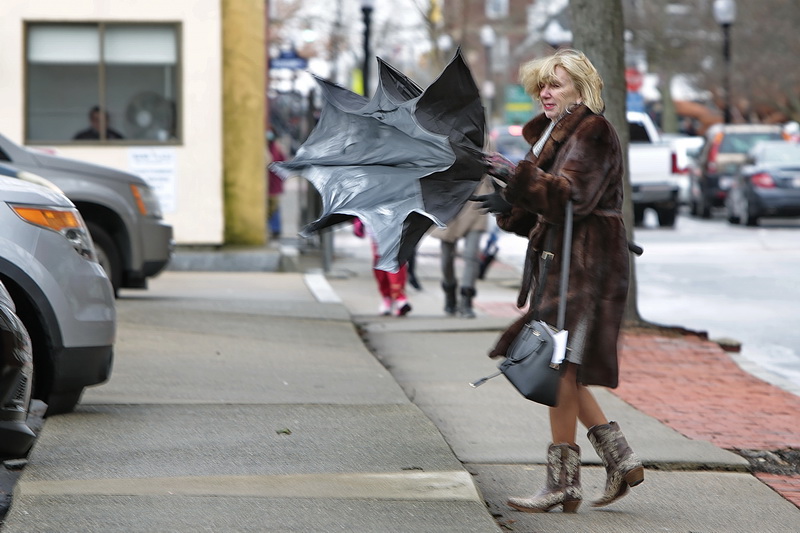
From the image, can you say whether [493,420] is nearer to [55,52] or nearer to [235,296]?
[235,296]

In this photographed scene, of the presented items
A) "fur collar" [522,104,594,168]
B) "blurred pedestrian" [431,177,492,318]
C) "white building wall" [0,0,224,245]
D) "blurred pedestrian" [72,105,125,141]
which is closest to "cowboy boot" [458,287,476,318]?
"blurred pedestrian" [431,177,492,318]

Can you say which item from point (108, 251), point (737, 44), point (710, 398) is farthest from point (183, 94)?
point (737, 44)

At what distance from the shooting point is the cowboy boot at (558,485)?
5.33 m

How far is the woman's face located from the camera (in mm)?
5293

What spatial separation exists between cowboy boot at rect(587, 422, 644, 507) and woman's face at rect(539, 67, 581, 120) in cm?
125

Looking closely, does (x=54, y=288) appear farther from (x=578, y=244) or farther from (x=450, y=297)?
(x=450, y=297)

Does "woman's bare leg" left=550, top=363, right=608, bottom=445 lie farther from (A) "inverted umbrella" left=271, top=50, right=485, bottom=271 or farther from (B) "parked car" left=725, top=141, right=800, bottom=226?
(B) "parked car" left=725, top=141, right=800, bottom=226

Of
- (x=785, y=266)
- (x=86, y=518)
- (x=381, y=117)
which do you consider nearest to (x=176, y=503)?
(x=86, y=518)

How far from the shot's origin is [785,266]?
1812cm

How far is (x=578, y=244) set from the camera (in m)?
5.24

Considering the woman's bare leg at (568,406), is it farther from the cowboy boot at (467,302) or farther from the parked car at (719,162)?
→ the parked car at (719,162)

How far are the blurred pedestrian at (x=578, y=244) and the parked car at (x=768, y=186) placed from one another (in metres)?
21.7

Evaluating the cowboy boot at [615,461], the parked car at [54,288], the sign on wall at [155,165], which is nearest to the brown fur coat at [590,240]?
the cowboy boot at [615,461]

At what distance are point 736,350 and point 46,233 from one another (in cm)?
621
